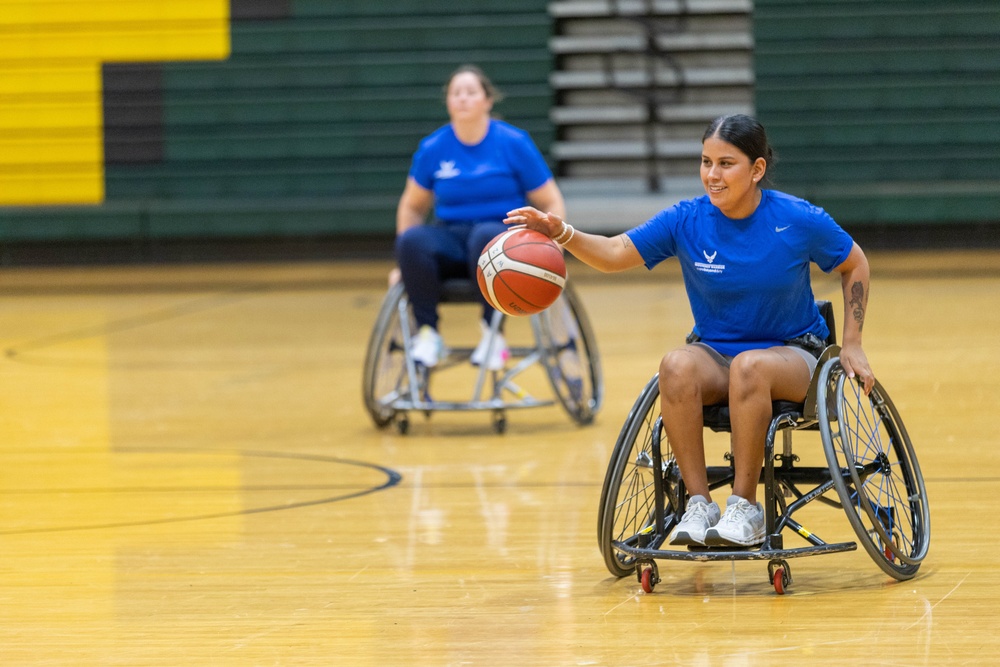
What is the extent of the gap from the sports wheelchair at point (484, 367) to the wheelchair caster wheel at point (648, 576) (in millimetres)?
1785

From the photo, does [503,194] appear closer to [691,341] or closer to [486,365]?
[486,365]

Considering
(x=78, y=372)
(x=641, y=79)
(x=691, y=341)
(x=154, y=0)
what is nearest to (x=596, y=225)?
(x=641, y=79)

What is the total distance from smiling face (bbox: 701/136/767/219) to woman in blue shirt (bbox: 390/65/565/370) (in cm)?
177

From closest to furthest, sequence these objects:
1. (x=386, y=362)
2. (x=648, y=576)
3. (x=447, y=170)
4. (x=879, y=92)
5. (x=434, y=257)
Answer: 1. (x=648, y=576)
2. (x=434, y=257)
3. (x=447, y=170)
4. (x=386, y=362)
5. (x=879, y=92)

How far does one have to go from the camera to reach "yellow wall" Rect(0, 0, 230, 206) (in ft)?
33.1

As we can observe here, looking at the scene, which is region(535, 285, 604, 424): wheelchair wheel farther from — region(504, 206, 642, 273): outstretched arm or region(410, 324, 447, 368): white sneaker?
region(504, 206, 642, 273): outstretched arm

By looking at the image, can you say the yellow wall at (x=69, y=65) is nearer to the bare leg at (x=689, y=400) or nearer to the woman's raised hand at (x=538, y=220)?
the woman's raised hand at (x=538, y=220)

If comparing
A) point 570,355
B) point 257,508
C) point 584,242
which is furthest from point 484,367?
point 584,242

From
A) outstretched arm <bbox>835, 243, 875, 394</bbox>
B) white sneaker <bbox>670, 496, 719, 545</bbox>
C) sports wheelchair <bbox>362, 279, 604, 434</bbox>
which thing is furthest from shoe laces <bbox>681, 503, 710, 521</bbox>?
sports wheelchair <bbox>362, 279, 604, 434</bbox>

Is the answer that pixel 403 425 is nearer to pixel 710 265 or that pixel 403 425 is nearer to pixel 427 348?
Answer: pixel 427 348

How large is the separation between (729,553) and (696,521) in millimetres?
93

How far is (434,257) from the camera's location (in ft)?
14.3

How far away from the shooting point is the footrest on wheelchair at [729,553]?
2.41 m

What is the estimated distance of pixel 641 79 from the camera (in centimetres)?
992
